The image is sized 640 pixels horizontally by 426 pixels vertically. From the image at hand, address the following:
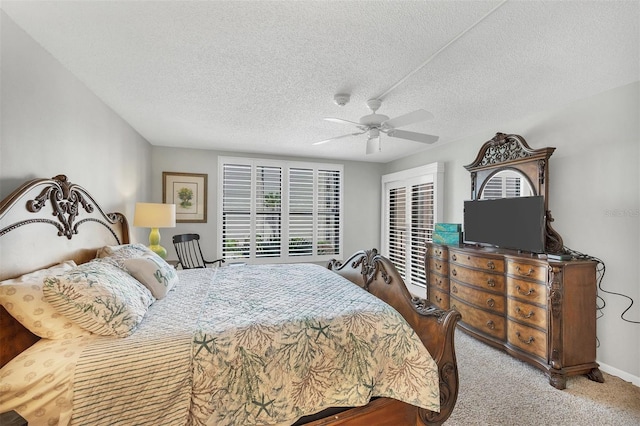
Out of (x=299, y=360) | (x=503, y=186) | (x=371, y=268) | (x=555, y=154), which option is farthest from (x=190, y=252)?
(x=555, y=154)

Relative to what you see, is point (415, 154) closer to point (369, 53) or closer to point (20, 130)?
point (369, 53)

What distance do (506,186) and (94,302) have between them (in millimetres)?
3890

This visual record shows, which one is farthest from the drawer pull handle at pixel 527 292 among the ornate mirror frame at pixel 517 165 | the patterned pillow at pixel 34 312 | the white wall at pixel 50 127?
the white wall at pixel 50 127

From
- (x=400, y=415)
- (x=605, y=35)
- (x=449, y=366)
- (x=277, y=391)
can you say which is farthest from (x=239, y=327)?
(x=605, y=35)

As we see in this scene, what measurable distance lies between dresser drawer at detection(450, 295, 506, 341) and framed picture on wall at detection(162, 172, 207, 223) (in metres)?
4.07

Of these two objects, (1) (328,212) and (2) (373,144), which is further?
(1) (328,212)

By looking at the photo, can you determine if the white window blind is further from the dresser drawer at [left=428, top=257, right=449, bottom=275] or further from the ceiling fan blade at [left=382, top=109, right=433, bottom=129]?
the ceiling fan blade at [left=382, top=109, right=433, bottom=129]

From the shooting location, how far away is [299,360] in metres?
1.45

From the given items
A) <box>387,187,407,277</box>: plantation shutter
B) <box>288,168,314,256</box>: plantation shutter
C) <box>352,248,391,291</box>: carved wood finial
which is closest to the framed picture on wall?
<box>288,168,314,256</box>: plantation shutter

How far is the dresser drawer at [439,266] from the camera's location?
351cm

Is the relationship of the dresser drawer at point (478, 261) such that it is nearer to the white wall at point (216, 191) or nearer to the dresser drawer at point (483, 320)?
the dresser drawer at point (483, 320)

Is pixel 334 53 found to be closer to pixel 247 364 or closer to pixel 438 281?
pixel 247 364

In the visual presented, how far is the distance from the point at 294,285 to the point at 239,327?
2.83ft

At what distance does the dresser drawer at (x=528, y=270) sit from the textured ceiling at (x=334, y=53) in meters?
1.58
